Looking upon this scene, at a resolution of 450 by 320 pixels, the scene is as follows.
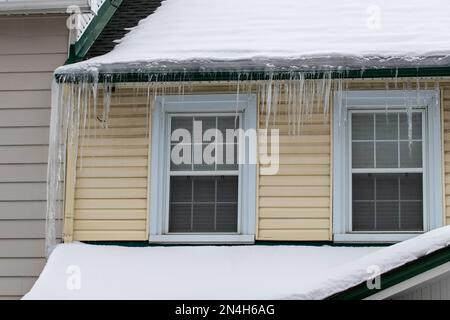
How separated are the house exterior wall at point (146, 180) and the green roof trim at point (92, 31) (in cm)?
60

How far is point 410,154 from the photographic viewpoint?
9.45 metres

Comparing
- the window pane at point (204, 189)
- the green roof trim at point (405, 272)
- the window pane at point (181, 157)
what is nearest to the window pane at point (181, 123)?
the window pane at point (181, 157)

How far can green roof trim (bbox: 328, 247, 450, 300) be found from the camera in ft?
22.8

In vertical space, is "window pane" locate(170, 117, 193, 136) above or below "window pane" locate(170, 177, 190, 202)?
above

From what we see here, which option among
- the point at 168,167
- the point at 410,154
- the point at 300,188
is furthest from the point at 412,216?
the point at 168,167

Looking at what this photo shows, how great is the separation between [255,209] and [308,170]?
703 mm

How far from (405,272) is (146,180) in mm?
3571

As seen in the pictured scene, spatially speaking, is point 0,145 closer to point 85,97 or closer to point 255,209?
point 85,97

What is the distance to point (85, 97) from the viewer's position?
9.68 m

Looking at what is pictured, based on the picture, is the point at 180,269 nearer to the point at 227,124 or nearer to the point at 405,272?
the point at 227,124

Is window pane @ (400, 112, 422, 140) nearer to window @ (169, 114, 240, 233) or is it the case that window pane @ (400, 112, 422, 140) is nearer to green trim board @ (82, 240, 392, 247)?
green trim board @ (82, 240, 392, 247)

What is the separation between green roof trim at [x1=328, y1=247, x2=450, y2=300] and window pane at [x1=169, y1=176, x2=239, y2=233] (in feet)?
8.99

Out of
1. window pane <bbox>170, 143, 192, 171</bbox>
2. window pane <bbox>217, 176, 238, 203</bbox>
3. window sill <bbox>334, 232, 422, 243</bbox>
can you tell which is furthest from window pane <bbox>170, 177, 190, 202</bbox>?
window sill <bbox>334, 232, 422, 243</bbox>
